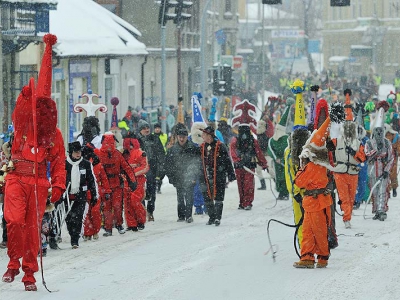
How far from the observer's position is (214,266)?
13.3 metres

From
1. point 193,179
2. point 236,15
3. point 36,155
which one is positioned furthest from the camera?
point 236,15

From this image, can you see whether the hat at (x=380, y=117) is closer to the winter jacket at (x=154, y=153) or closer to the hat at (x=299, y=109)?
the winter jacket at (x=154, y=153)

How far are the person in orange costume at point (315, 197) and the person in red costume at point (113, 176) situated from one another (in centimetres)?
409

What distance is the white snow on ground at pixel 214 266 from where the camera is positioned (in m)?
11.5

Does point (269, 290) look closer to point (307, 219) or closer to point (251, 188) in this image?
point (307, 219)

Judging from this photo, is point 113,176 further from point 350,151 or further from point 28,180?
point 28,180

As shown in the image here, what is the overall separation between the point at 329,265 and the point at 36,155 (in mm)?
3790

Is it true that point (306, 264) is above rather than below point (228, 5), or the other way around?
below

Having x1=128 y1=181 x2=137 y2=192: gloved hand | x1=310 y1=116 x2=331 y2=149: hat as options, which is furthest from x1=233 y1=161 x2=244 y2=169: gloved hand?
x1=310 y1=116 x2=331 y2=149: hat

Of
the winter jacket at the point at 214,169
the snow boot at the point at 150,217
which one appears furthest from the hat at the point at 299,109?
the snow boot at the point at 150,217

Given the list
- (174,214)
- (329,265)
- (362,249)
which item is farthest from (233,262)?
(174,214)

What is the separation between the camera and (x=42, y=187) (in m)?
11.6

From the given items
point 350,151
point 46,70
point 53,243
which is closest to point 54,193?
point 46,70

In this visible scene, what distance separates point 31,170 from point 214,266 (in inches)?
107
